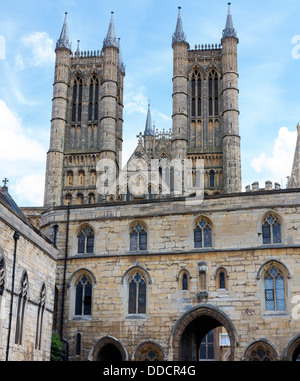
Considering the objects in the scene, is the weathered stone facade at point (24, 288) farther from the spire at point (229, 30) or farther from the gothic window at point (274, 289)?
the spire at point (229, 30)

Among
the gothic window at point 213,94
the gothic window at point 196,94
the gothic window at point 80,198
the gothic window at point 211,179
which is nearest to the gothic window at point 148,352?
the gothic window at point 211,179

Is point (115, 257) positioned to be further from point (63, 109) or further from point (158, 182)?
point (63, 109)

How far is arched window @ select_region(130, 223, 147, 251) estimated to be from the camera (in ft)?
93.9

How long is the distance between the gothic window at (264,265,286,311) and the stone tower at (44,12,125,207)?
126ft

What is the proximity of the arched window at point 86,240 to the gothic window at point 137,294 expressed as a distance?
2614 mm

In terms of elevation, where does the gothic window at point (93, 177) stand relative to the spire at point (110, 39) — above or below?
below

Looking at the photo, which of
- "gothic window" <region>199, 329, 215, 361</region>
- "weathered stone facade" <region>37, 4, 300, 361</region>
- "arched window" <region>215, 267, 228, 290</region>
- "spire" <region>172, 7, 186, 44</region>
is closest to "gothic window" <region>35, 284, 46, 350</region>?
"weathered stone facade" <region>37, 4, 300, 361</region>

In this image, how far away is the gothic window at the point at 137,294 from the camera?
27.7 m

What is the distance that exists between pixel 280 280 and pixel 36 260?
10549 mm

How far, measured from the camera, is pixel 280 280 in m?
26.6

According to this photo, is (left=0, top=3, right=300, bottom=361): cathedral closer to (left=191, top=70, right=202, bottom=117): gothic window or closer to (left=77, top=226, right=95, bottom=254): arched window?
(left=77, top=226, right=95, bottom=254): arched window

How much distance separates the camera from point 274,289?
1041 inches
